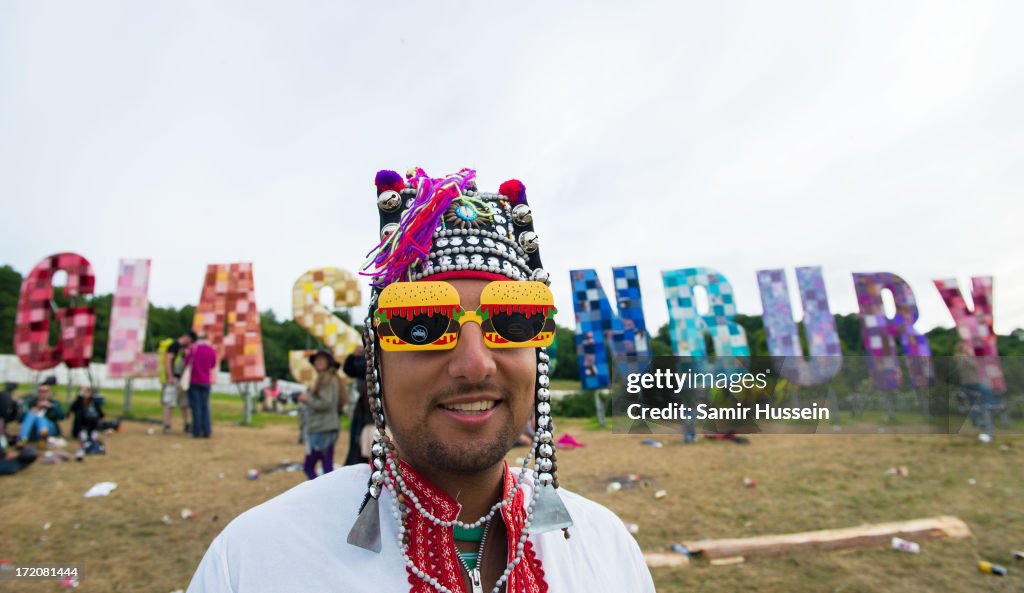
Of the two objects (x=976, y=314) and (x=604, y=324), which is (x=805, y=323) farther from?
(x=604, y=324)

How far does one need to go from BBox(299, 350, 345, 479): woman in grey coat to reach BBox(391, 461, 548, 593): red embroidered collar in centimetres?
534

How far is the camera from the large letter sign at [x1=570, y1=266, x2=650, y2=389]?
11.7 m

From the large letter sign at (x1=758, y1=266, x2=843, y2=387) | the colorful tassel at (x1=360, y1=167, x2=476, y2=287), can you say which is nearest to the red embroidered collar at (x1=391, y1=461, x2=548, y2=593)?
the colorful tassel at (x1=360, y1=167, x2=476, y2=287)

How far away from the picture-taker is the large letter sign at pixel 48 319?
9.93m

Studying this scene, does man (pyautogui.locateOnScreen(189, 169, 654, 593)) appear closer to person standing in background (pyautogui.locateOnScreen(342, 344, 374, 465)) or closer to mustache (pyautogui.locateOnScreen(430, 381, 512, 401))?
mustache (pyautogui.locateOnScreen(430, 381, 512, 401))

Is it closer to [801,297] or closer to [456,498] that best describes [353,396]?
[801,297]

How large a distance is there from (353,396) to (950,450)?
13.4 metres

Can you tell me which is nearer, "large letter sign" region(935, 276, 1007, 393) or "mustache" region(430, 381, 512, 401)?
"mustache" region(430, 381, 512, 401)

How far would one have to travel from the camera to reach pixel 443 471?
1.57m

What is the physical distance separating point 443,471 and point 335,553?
1.15 feet

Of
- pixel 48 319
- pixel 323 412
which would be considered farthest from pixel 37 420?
pixel 323 412

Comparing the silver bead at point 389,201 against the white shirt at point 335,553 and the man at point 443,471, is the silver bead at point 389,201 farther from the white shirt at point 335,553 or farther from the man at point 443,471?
the white shirt at point 335,553

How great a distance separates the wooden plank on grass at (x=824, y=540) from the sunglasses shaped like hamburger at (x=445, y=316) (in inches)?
178

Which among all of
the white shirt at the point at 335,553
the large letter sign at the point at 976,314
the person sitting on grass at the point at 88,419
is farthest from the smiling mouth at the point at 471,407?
the large letter sign at the point at 976,314
